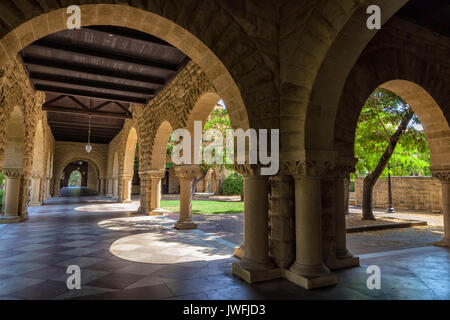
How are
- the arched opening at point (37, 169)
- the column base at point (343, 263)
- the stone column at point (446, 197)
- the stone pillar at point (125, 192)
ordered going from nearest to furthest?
the column base at point (343, 263) < the stone column at point (446, 197) < the arched opening at point (37, 169) < the stone pillar at point (125, 192)

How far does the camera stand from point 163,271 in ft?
11.8

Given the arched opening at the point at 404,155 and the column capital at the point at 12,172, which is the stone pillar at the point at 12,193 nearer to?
the column capital at the point at 12,172

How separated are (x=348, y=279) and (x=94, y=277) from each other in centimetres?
321

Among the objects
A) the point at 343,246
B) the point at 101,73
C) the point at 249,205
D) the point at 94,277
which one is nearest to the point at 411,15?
the point at 343,246

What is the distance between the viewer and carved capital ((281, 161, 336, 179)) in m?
3.27

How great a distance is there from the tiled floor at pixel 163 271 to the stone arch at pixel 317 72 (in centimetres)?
170

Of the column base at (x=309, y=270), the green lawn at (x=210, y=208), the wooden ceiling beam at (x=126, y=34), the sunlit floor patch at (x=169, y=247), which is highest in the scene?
the wooden ceiling beam at (x=126, y=34)

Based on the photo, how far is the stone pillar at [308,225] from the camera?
320cm

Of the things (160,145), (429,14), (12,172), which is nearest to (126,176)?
(160,145)

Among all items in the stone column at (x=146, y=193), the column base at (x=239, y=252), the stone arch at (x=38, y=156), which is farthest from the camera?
the stone arch at (x=38, y=156)

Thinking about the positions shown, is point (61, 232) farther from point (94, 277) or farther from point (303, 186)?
point (303, 186)

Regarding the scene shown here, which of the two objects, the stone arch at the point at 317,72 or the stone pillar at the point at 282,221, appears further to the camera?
the stone pillar at the point at 282,221

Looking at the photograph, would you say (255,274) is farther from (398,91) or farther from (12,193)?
(12,193)

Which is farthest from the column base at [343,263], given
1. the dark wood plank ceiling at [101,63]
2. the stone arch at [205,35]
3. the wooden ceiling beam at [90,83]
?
the wooden ceiling beam at [90,83]
